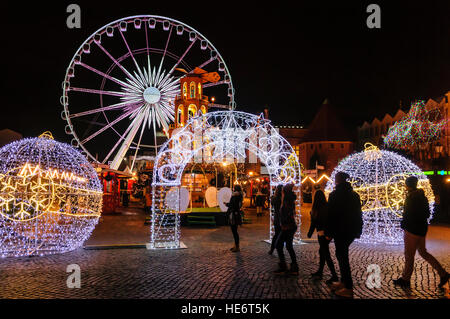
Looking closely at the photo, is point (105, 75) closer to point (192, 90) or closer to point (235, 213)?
point (192, 90)

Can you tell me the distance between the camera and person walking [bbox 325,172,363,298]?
5.64m

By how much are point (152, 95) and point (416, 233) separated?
18210mm

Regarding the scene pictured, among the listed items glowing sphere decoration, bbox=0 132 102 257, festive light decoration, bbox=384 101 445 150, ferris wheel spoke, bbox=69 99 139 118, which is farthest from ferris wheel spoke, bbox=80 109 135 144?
festive light decoration, bbox=384 101 445 150

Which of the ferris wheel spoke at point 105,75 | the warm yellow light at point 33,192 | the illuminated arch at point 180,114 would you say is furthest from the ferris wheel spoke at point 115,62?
the warm yellow light at point 33,192

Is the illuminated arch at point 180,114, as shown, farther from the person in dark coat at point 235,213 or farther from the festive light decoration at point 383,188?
the person in dark coat at point 235,213

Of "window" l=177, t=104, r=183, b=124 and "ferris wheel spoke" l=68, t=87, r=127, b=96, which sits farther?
"window" l=177, t=104, r=183, b=124

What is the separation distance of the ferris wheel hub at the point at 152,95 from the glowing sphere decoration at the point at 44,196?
1227 centimetres

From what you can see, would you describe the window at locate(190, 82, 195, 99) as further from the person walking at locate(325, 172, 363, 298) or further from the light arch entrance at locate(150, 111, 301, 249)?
the person walking at locate(325, 172, 363, 298)

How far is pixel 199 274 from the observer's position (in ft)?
23.2

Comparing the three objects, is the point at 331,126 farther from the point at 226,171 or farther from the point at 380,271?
the point at 380,271

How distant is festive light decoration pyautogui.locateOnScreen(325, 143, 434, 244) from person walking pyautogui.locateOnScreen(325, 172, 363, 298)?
5675mm

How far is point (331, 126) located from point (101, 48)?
3173 cm

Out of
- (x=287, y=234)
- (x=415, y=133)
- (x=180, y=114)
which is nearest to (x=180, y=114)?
(x=180, y=114)
